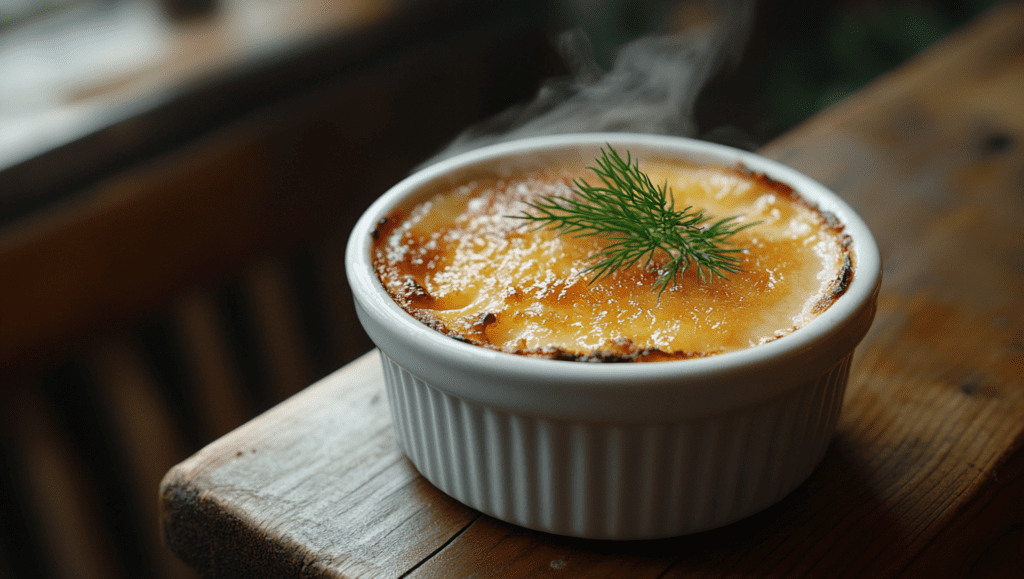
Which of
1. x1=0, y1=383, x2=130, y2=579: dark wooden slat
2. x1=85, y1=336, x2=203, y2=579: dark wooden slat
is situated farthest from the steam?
x1=0, y1=383, x2=130, y2=579: dark wooden slat

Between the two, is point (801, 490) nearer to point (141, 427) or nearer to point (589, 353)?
point (589, 353)

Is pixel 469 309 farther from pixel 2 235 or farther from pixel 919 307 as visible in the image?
pixel 2 235

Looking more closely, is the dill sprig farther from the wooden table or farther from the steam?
the steam

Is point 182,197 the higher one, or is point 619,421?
point 619,421

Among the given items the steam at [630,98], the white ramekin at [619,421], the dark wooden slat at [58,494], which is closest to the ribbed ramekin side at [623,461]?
the white ramekin at [619,421]

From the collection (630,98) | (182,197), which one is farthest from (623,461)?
(182,197)

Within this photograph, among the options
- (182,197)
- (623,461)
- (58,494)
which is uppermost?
(623,461)
